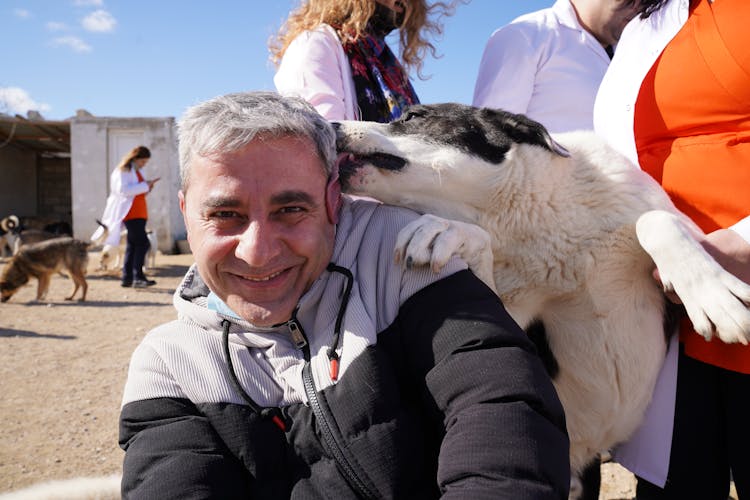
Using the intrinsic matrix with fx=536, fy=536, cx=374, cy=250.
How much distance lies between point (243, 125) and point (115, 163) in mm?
15366

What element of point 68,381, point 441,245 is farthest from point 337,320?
point 68,381

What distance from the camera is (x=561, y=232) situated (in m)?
1.70

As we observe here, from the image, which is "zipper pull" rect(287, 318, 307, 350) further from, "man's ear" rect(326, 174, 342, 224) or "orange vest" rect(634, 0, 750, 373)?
"orange vest" rect(634, 0, 750, 373)

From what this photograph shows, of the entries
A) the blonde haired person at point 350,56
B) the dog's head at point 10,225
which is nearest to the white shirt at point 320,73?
the blonde haired person at point 350,56

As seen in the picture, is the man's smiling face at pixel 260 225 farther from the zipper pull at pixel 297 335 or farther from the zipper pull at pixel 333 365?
the zipper pull at pixel 333 365

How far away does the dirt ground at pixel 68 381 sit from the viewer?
3275 mm

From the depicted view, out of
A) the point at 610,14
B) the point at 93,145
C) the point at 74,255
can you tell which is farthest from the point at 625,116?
the point at 93,145

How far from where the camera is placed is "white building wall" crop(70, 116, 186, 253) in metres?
14.4

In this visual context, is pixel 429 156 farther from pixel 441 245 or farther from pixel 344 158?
pixel 441 245

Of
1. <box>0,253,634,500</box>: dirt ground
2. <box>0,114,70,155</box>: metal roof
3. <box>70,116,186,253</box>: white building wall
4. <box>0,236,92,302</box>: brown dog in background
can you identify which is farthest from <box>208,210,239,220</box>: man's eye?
<box>0,114,70,155</box>: metal roof

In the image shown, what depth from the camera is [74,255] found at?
8.76 m

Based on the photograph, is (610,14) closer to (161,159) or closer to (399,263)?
(399,263)

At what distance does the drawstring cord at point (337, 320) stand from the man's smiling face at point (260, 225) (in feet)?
0.18

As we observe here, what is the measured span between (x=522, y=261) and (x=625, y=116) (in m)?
0.60
